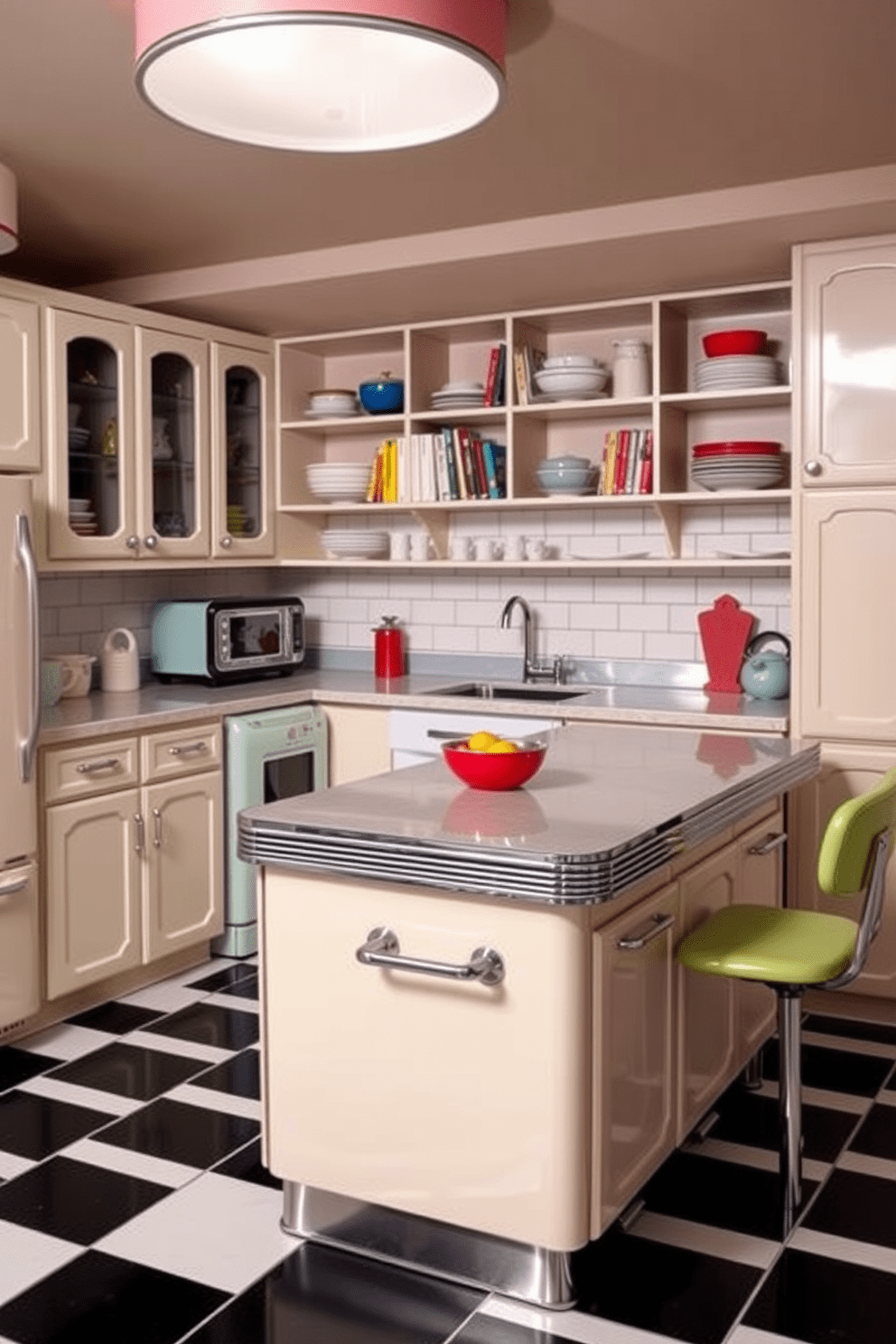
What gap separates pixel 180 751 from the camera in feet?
14.7

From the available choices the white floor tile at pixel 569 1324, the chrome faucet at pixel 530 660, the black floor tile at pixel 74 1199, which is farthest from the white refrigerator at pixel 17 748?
the chrome faucet at pixel 530 660

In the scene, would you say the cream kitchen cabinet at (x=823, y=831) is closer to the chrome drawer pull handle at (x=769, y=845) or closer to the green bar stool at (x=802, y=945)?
the chrome drawer pull handle at (x=769, y=845)

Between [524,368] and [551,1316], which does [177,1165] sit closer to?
[551,1316]

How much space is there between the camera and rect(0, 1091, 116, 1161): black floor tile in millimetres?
3240

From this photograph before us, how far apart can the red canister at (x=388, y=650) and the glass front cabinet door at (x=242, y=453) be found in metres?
0.54

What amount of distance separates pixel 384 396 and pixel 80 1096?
280 centimetres

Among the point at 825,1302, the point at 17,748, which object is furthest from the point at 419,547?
the point at 825,1302

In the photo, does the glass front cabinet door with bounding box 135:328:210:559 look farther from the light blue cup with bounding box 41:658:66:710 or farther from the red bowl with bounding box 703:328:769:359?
the red bowl with bounding box 703:328:769:359

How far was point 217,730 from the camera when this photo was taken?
15.2 feet

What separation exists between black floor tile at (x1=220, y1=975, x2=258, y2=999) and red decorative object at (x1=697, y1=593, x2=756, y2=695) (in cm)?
185

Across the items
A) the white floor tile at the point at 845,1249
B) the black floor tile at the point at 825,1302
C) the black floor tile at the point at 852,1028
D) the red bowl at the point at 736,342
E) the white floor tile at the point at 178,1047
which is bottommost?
the black floor tile at the point at 825,1302

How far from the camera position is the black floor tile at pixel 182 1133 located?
3189mm

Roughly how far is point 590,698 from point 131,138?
2.23m

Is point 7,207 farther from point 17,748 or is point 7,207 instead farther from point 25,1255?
point 25,1255
